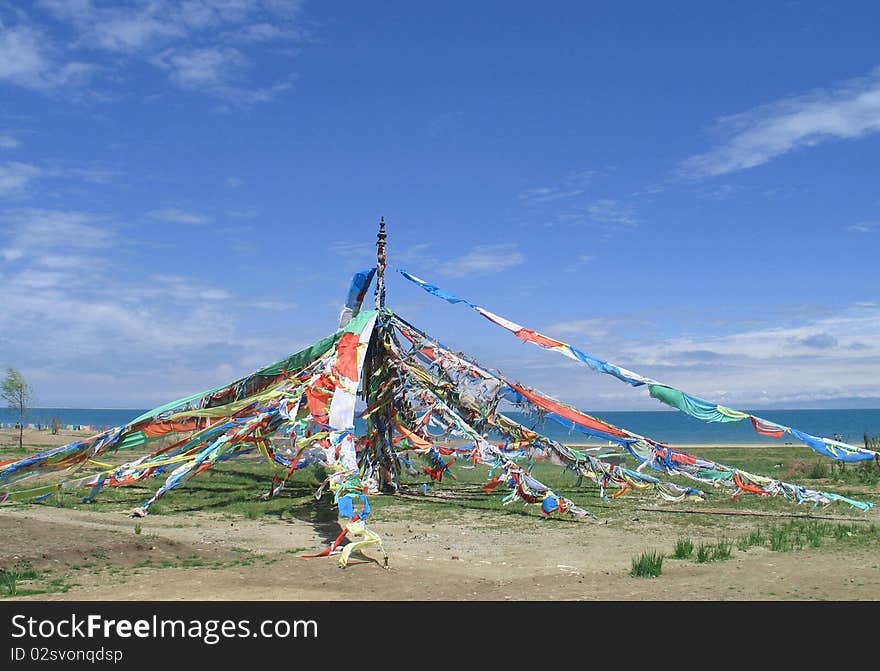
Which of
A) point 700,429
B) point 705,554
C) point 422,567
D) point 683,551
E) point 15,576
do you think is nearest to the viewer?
point 15,576

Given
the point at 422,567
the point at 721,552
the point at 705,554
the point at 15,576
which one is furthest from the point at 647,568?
the point at 15,576

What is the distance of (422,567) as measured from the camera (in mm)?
9195

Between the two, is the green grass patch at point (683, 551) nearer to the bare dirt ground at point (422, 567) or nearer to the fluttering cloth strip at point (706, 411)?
the bare dirt ground at point (422, 567)

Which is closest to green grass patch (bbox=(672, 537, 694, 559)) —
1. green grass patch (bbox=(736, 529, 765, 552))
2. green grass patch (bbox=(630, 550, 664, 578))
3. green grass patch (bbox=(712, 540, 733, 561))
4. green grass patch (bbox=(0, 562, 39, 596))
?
green grass patch (bbox=(712, 540, 733, 561))

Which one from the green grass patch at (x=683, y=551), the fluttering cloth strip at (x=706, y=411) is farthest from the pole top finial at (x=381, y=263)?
the green grass patch at (x=683, y=551)

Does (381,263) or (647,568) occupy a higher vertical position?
(381,263)

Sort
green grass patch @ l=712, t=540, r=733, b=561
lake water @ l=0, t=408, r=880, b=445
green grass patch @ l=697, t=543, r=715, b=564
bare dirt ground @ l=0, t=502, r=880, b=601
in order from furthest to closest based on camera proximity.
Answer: lake water @ l=0, t=408, r=880, b=445 → green grass patch @ l=712, t=540, r=733, b=561 → green grass patch @ l=697, t=543, r=715, b=564 → bare dirt ground @ l=0, t=502, r=880, b=601

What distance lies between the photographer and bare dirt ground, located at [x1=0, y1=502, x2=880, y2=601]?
7.63m

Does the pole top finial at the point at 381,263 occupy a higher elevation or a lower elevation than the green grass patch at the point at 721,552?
higher

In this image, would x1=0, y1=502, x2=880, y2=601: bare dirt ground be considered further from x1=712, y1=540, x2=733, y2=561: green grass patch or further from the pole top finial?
the pole top finial

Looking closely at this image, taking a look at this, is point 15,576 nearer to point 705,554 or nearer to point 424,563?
point 424,563

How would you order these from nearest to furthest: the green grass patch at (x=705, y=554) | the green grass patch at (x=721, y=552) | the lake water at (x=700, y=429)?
the green grass patch at (x=705, y=554), the green grass patch at (x=721, y=552), the lake water at (x=700, y=429)

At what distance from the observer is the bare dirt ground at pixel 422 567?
25.0 feet
